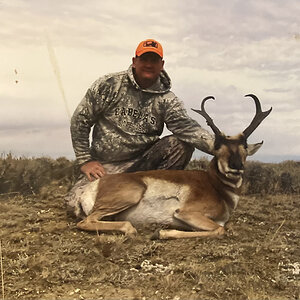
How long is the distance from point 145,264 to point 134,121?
308 centimetres

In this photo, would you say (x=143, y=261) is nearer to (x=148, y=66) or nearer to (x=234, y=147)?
(x=234, y=147)

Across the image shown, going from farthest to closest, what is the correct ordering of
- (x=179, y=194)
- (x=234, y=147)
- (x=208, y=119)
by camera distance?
1. (x=208, y=119)
2. (x=179, y=194)
3. (x=234, y=147)

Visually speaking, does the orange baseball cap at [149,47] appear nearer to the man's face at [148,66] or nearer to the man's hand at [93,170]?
the man's face at [148,66]

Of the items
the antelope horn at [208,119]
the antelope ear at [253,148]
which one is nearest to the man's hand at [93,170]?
the antelope horn at [208,119]

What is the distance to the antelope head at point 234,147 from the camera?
5168 millimetres

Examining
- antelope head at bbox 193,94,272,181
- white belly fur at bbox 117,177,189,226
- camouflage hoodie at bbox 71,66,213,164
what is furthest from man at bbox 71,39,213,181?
white belly fur at bbox 117,177,189,226

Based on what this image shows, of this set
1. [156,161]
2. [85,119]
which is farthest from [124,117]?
[156,161]

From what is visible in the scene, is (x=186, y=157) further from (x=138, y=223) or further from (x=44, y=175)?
(x=44, y=175)

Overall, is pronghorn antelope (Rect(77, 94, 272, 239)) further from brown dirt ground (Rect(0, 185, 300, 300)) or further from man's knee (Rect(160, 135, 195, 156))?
man's knee (Rect(160, 135, 195, 156))

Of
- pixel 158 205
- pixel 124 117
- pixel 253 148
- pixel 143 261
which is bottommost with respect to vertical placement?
pixel 143 261

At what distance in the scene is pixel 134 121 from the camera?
6.64 meters

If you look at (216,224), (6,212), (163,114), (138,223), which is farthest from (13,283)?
(163,114)

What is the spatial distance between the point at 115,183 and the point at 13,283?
2124mm

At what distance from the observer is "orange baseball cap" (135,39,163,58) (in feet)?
20.3
